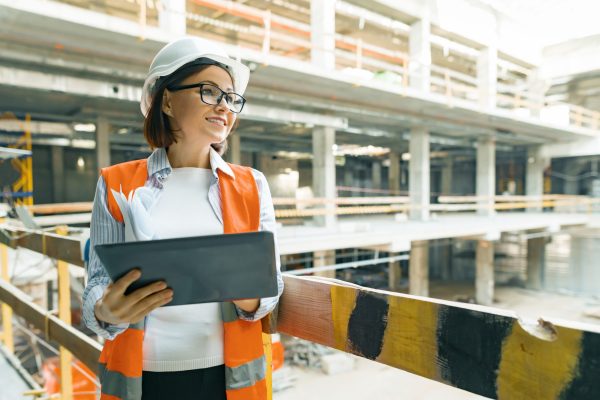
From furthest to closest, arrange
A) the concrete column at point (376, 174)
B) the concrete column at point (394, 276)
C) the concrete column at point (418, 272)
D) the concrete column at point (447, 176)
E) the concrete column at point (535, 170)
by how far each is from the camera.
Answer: the concrete column at point (376, 174), the concrete column at point (447, 176), the concrete column at point (535, 170), the concrete column at point (394, 276), the concrete column at point (418, 272)

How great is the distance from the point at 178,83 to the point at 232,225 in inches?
20.6

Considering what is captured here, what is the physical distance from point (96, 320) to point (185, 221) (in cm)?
37

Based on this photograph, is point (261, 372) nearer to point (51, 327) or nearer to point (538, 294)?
point (51, 327)

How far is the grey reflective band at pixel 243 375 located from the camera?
1268 millimetres

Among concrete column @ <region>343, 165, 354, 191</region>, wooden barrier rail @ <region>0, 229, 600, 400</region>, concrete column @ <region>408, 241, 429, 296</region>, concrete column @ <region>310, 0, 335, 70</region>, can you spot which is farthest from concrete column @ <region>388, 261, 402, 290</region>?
wooden barrier rail @ <region>0, 229, 600, 400</region>

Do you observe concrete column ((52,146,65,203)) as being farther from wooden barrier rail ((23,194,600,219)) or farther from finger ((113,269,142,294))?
finger ((113,269,142,294))

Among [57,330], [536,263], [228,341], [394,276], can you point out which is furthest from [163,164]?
[536,263]

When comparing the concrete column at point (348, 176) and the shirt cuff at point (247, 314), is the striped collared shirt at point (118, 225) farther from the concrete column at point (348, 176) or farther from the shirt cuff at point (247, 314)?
the concrete column at point (348, 176)

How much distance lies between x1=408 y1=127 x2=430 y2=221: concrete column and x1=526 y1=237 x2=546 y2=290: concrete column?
9374 mm

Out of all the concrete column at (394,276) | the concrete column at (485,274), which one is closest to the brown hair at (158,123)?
the concrete column at (485,274)

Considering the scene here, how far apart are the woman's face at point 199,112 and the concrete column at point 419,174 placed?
14.7 m

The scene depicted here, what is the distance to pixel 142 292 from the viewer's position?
1.00m

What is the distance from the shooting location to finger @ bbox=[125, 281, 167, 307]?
0.99m

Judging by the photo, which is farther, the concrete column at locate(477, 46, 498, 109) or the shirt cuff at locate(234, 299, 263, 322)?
the concrete column at locate(477, 46, 498, 109)
